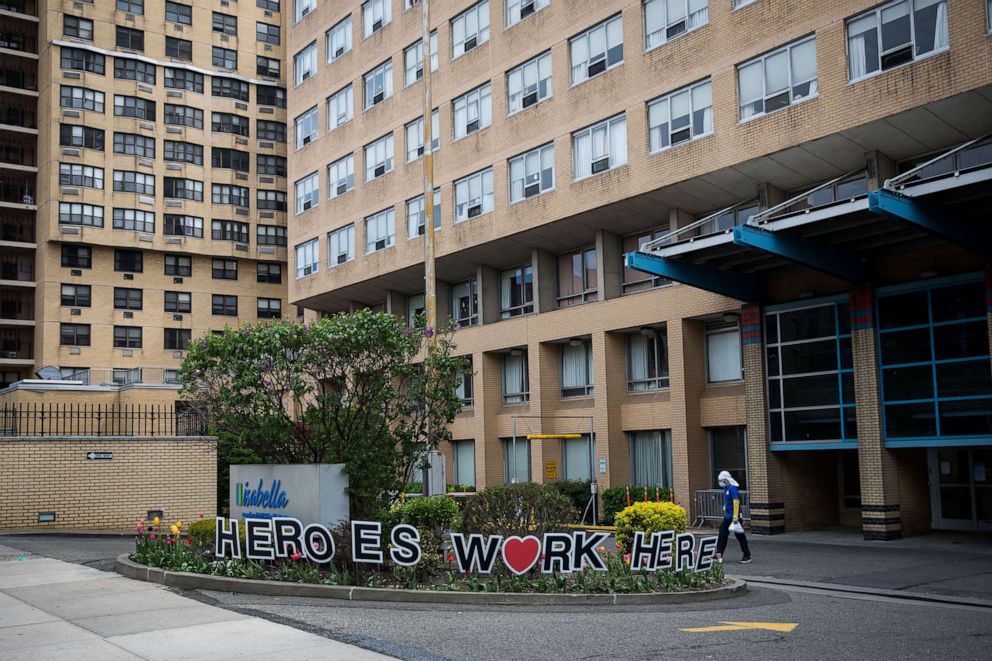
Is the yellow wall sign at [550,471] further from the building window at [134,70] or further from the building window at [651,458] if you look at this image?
the building window at [134,70]

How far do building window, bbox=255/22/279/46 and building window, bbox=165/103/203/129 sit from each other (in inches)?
285

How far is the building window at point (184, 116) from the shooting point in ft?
219

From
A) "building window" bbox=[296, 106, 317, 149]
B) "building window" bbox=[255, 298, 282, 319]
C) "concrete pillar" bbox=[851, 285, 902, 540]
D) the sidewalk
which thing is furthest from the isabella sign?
"building window" bbox=[255, 298, 282, 319]

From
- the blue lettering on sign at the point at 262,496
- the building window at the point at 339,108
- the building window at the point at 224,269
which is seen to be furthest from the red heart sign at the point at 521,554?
the building window at the point at 224,269

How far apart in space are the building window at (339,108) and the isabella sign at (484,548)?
33948 millimetres

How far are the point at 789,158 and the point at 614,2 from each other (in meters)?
9.18

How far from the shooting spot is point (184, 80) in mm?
67375

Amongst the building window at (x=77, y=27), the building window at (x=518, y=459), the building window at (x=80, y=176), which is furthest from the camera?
the building window at (x=77, y=27)

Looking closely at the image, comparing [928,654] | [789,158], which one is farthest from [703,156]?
[928,654]

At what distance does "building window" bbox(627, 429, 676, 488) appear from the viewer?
111ft

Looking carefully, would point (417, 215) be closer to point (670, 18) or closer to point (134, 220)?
point (670, 18)

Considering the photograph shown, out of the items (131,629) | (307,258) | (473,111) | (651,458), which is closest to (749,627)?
(131,629)

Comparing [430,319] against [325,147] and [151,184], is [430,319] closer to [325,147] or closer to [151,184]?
[325,147]

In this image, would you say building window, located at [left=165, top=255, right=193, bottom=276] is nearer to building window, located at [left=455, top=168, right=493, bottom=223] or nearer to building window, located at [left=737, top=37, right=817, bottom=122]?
building window, located at [left=455, top=168, right=493, bottom=223]
